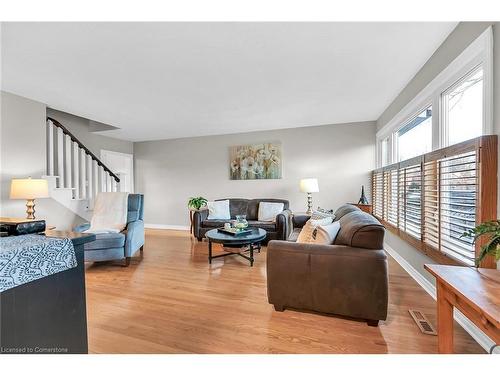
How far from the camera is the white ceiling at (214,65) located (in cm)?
190

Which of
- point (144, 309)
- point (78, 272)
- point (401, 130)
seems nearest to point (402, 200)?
point (401, 130)

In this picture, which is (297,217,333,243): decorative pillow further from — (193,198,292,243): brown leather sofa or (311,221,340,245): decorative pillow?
(193,198,292,243): brown leather sofa

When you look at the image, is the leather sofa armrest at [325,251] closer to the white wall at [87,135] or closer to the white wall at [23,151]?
the white wall at [23,151]

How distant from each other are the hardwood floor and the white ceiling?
90.7 inches

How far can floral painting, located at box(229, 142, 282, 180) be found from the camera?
5.30 metres

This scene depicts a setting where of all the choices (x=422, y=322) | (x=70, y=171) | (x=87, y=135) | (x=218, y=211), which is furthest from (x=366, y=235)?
(x=87, y=135)

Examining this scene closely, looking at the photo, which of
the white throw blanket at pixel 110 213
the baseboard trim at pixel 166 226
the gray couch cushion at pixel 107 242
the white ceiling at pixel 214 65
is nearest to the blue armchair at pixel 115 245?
the gray couch cushion at pixel 107 242

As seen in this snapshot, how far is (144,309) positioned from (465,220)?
2.74 metres

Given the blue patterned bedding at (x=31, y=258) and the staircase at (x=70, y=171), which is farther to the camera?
Result: the staircase at (x=70, y=171)

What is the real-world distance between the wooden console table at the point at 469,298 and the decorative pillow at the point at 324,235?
2.67 ft

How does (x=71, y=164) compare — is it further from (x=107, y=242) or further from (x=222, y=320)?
(x=222, y=320)

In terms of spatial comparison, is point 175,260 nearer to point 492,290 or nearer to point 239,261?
point 239,261

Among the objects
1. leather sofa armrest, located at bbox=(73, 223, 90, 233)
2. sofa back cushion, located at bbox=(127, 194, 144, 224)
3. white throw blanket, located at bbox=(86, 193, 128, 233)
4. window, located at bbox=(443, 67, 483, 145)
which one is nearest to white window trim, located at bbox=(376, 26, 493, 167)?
window, located at bbox=(443, 67, 483, 145)
